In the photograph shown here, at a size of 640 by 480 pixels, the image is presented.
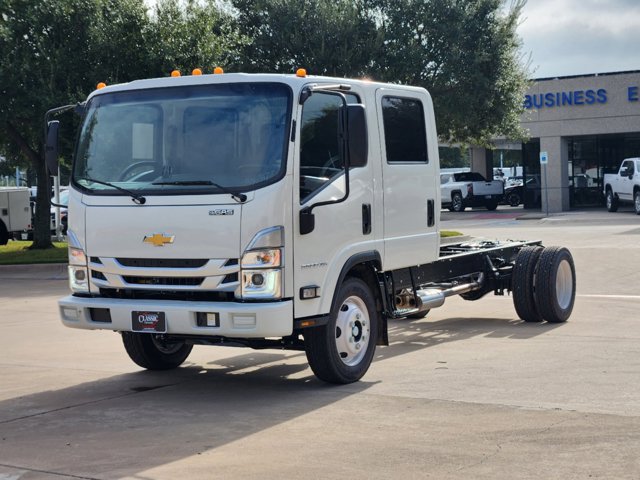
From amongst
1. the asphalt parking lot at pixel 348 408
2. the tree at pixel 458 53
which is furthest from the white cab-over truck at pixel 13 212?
the asphalt parking lot at pixel 348 408

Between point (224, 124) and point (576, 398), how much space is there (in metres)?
3.41

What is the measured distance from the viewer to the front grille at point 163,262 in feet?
26.4

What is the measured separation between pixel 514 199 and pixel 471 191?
379 cm

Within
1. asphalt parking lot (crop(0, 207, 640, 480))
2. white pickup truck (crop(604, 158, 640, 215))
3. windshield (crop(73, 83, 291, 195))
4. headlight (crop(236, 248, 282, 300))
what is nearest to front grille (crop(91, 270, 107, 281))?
windshield (crop(73, 83, 291, 195))

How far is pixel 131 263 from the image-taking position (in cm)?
831

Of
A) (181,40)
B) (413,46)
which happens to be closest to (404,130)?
(181,40)

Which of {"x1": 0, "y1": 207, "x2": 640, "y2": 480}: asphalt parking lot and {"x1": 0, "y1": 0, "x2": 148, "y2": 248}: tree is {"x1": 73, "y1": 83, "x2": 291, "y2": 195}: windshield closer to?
{"x1": 0, "y1": 207, "x2": 640, "y2": 480}: asphalt parking lot

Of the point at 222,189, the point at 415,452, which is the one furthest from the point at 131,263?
the point at 415,452

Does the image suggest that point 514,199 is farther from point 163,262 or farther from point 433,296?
point 163,262

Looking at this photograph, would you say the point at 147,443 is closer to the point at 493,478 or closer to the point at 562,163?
the point at 493,478

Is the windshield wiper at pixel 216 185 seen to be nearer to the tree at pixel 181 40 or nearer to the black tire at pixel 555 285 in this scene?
the black tire at pixel 555 285

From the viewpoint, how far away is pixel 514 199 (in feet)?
169

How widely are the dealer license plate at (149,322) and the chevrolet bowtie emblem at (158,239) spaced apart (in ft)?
1.76

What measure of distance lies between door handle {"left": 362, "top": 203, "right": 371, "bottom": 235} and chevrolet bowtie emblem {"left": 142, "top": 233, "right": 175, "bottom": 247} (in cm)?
168
